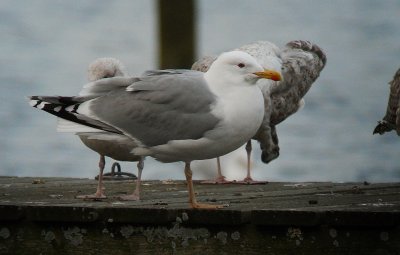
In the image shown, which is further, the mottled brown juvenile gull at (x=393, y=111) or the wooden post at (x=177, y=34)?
the wooden post at (x=177, y=34)

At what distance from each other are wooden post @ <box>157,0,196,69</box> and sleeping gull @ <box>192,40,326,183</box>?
2.59 meters

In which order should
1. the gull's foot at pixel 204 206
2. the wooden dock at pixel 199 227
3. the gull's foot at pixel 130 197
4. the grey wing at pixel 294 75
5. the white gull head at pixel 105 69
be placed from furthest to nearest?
the grey wing at pixel 294 75 → the white gull head at pixel 105 69 → the gull's foot at pixel 130 197 → the gull's foot at pixel 204 206 → the wooden dock at pixel 199 227

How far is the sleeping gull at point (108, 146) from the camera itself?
18.1 ft

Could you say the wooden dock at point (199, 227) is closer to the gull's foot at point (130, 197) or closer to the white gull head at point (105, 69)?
the gull's foot at point (130, 197)

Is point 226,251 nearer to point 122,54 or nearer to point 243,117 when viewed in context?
point 243,117

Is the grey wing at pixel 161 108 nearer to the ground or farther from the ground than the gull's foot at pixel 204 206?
farther from the ground

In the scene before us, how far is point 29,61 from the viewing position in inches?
873

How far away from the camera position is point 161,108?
17.2 feet

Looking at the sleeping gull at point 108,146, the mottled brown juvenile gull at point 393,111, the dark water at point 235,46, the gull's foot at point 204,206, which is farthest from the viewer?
the dark water at point 235,46

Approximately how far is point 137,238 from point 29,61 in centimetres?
1745

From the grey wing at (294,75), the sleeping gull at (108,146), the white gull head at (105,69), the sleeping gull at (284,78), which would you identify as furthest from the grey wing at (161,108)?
the grey wing at (294,75)

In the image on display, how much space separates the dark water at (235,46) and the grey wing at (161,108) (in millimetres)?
3942

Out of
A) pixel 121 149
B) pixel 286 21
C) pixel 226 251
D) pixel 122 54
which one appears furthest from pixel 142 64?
pixel 226 251

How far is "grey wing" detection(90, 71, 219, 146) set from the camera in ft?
16.7
